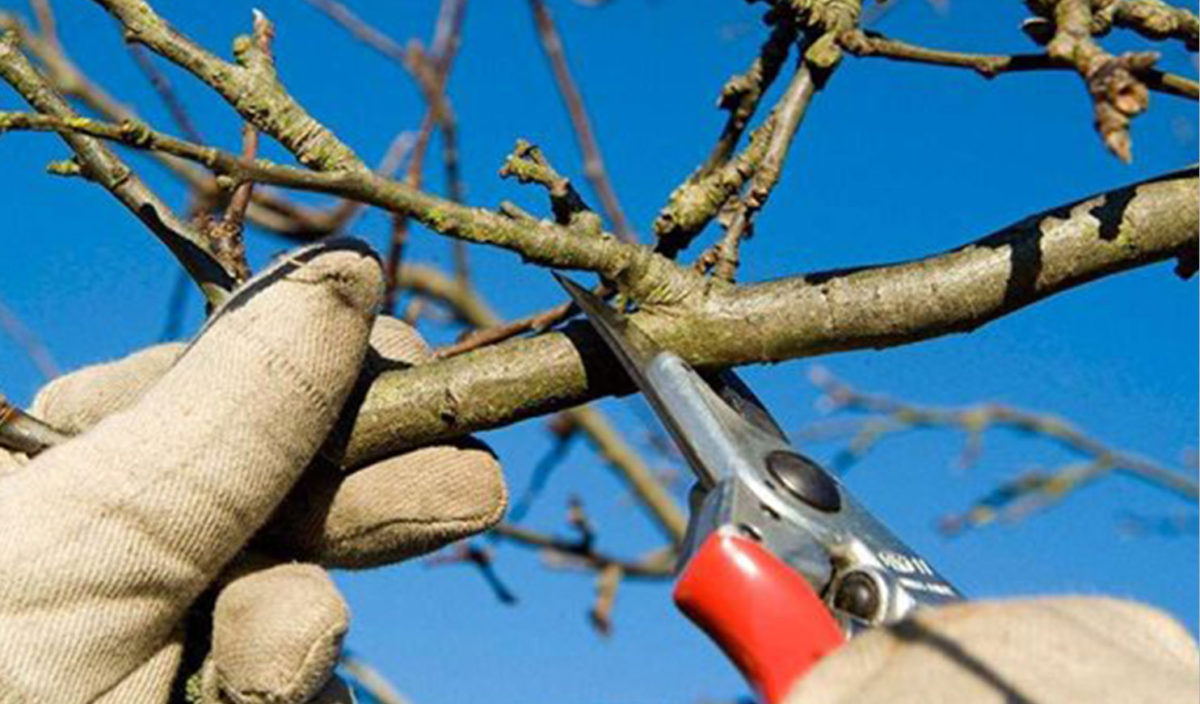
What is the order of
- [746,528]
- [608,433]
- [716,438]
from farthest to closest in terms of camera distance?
1. [608,433]
2. [716,438]
3. [746,528]

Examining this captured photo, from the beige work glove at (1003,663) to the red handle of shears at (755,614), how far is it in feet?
0.70

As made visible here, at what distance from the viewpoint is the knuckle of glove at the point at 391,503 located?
1673 mm

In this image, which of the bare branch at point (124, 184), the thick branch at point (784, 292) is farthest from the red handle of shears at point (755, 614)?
the bare branch at point (124, 184)

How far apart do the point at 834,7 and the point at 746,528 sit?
504mm

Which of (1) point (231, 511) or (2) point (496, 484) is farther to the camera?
(2) point (496, 484)

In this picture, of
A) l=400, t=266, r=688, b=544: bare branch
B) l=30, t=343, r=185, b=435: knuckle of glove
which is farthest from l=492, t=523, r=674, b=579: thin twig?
l=30, t=343, r=185, b=435: knuckle of glove

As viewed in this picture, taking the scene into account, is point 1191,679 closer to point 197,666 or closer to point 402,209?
point 402,209

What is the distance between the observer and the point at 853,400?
4.21 meters

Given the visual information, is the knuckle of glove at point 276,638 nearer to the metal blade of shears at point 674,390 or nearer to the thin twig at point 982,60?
the metal blade of shears at point 674,390

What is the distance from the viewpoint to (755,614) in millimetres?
1248

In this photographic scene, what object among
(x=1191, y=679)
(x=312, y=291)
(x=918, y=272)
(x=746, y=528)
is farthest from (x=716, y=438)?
(x=1191, y=679)

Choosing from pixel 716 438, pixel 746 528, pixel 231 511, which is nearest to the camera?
pixel 746 528

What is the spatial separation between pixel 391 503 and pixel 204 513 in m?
0.17

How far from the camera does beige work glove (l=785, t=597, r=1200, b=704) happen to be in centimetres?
98
